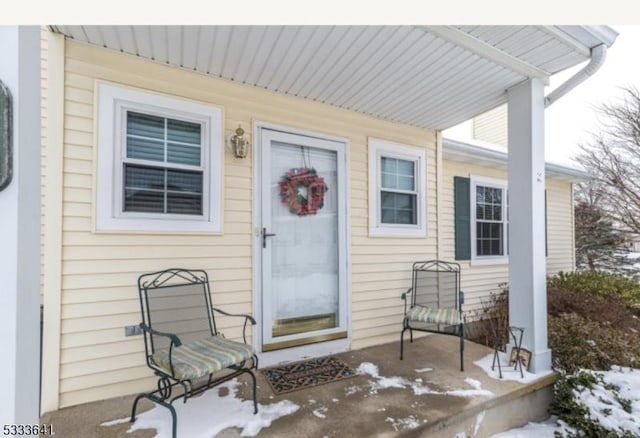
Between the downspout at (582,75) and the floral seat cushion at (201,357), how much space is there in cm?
347

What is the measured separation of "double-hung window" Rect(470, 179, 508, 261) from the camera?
5.37m

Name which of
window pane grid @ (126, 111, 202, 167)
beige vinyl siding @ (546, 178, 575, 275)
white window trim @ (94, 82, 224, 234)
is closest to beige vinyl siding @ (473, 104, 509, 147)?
beige vinyl siding @ (546, 178, 575, 275)

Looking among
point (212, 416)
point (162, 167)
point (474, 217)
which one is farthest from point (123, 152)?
point (474, 217)

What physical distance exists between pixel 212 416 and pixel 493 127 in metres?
9.26

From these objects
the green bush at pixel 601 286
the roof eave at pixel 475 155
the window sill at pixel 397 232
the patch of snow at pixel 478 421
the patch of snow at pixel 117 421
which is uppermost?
the roof eave at pixel 475 155

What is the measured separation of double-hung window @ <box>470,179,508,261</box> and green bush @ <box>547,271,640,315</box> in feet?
3.35

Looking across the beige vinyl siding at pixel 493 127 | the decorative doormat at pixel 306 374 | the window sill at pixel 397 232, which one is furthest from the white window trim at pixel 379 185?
the beige vinyl siding at pixel 493 127

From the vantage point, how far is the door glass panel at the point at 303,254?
3172 millimetres

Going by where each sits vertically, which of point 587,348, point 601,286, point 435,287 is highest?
point 435,287

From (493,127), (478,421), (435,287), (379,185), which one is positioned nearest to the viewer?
(478,421)

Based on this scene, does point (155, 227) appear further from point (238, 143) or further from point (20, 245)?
point (20, 245)

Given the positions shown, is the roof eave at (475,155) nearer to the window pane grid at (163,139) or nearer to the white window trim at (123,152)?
the white window trim at (123,152)

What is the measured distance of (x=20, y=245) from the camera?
93 cm

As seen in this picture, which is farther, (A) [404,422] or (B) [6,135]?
(A) [404,422]
